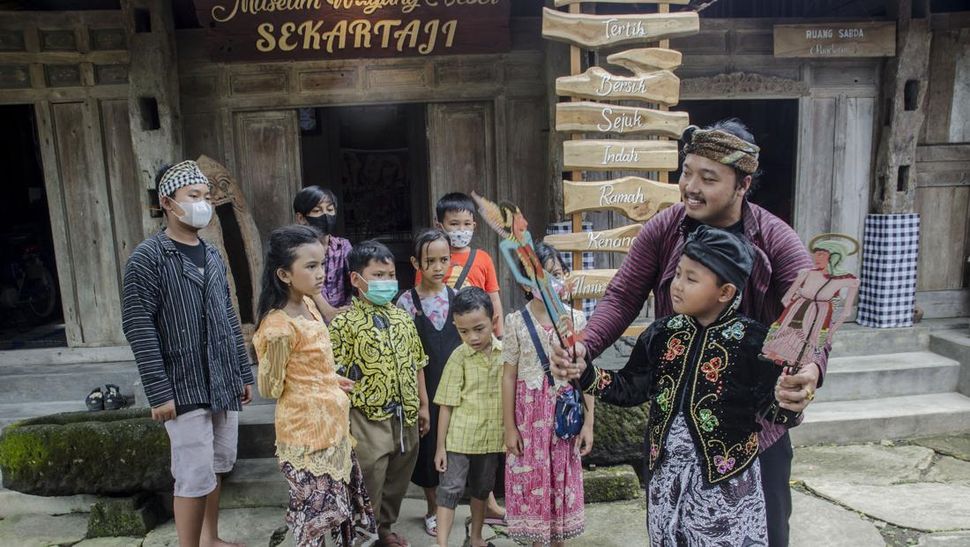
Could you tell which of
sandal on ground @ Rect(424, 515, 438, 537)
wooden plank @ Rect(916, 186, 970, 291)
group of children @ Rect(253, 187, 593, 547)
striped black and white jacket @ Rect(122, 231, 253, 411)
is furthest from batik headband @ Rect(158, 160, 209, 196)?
wooden plank @ Rect(916, 186, 970, 291)

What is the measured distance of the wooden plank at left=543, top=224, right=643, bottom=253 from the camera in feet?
A: 15.6

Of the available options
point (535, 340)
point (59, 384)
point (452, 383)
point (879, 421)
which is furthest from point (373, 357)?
point (879, 421)

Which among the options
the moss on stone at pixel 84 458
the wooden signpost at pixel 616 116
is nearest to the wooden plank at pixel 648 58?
the wooden signpost at pixel 616 116

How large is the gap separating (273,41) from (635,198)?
3417mm

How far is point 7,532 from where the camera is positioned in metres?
3.95

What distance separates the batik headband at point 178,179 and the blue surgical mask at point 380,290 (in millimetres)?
964

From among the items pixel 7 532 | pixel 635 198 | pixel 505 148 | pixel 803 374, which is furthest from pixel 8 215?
pixel 803 374

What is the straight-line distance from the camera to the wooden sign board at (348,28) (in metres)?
5.37

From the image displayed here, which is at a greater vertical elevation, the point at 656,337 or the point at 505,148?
the point at 505,148

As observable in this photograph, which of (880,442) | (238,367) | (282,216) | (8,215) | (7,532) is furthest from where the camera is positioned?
(8,215)

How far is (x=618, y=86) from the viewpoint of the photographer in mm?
4660

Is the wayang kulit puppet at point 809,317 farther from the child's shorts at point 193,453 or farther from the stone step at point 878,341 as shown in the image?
the stone step at point 878,341

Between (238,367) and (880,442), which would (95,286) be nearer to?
(238,367)

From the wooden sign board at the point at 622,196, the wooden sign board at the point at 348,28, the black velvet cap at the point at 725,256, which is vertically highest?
the wooden sign board at the point at 348,28
